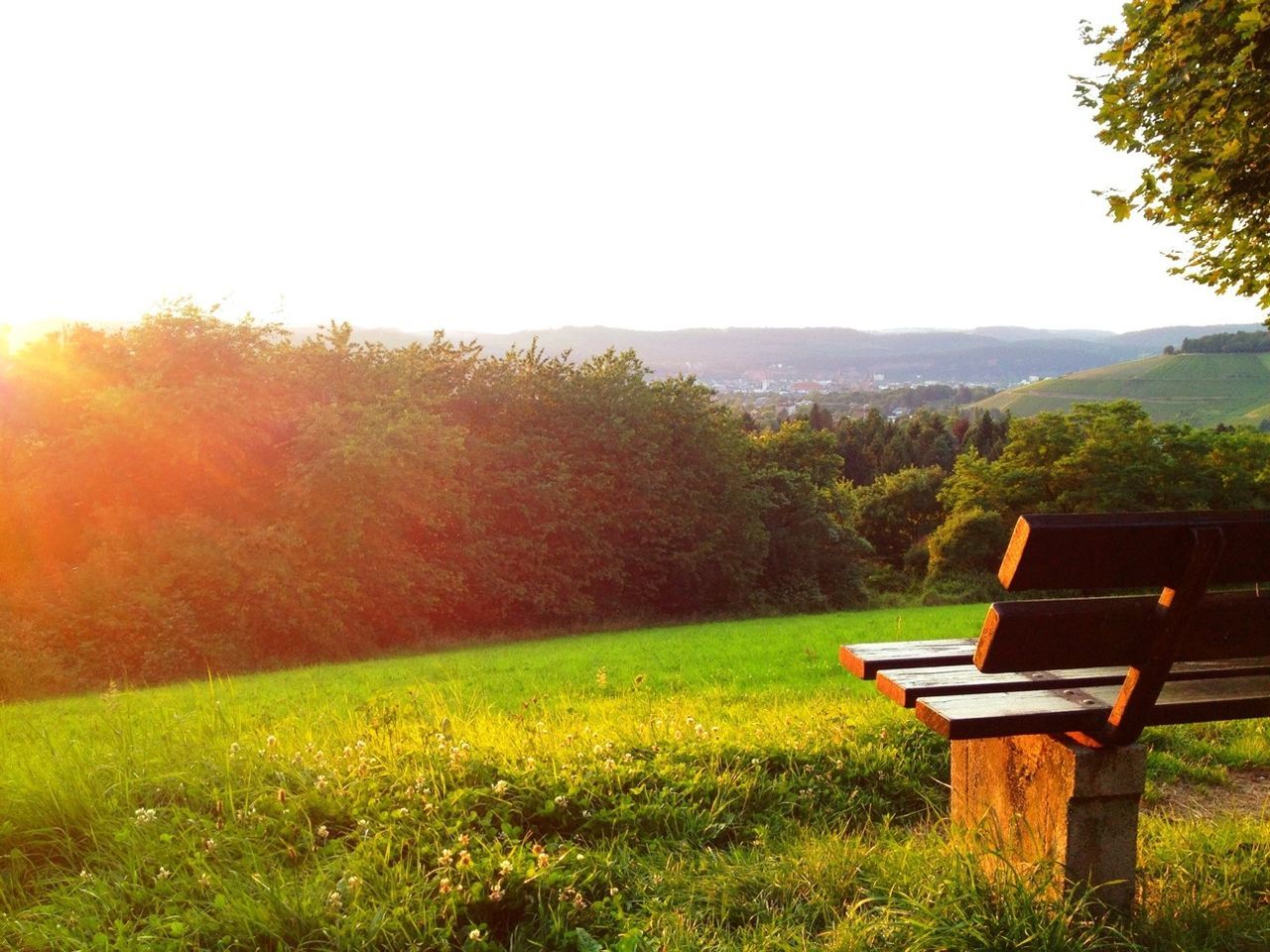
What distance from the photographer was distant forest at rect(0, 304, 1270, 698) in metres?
24.2

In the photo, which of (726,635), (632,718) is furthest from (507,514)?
(632,718)

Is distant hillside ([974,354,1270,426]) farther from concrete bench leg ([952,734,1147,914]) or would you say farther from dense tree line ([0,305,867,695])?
concrete bench leg ([952,734,1147,914])

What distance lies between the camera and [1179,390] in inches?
6767

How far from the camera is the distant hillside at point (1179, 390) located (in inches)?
6053

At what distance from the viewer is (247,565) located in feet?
81.3

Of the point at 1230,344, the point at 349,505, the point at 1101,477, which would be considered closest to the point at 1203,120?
the point at 349,505

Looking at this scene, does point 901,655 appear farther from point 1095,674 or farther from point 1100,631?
point 1100,631

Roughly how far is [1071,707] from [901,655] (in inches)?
39.2

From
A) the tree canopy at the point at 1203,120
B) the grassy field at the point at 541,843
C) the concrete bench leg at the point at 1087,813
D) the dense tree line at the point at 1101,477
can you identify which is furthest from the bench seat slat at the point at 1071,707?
the dense tree line at the point at 1101,477

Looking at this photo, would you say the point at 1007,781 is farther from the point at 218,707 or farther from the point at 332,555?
the point at 332,555

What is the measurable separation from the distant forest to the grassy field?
62.3 feet

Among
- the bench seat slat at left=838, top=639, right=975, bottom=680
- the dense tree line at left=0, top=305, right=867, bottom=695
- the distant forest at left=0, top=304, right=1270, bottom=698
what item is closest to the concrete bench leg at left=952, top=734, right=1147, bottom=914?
the bench seat slat at left=838, top=639, right=975, bottom=680

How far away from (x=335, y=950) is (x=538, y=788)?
4.38ft

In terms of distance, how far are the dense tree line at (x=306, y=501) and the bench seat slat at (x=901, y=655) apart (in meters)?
20.8
